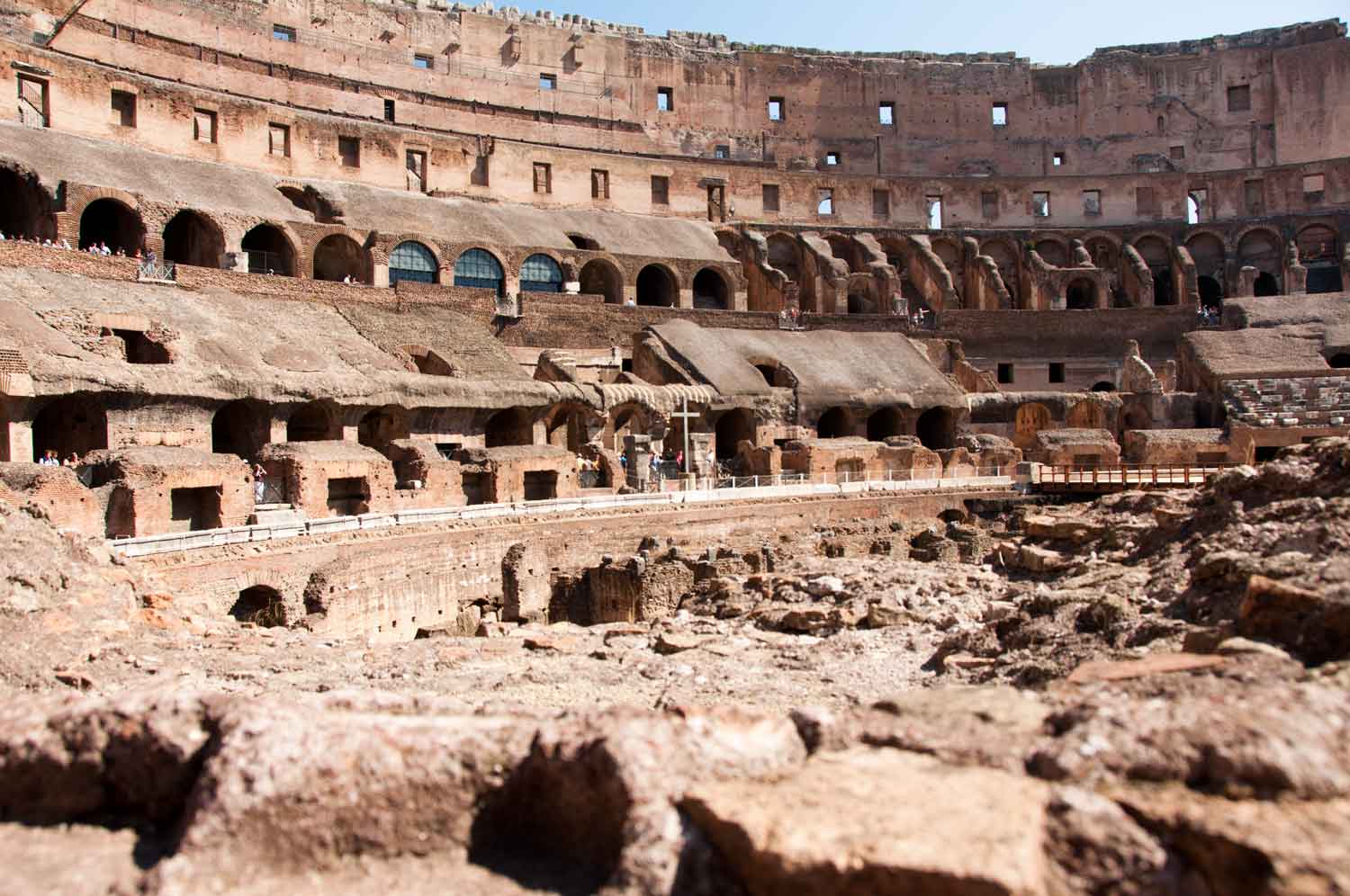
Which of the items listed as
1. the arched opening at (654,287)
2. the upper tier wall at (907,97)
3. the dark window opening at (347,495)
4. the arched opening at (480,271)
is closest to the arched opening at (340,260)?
the arched opening at (480,271)

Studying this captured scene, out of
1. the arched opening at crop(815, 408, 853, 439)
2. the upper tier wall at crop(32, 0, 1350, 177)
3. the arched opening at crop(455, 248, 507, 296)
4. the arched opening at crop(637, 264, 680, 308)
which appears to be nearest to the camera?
the arched opening at crop(815, 408, 853, 439)

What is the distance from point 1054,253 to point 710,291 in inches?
755

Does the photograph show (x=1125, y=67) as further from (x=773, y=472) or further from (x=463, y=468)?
(x=463, y=468)

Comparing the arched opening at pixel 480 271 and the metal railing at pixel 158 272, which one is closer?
the metal railing at pixel 158 272

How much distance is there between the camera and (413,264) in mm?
40656

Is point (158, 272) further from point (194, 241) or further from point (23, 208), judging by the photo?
point (194, 241)

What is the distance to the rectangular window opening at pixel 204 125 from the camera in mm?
40875

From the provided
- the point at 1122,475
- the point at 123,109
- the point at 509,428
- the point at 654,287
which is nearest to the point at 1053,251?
the point at 654,287

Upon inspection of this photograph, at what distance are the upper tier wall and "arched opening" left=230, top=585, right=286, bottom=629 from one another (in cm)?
3899

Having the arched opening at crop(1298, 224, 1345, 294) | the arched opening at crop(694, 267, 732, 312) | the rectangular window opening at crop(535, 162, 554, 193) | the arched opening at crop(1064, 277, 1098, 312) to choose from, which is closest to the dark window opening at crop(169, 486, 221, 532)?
the arched opening at crop(694, 267, 732, 312)

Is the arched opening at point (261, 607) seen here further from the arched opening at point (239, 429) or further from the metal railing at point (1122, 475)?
the metal railing at point (1122, 475)

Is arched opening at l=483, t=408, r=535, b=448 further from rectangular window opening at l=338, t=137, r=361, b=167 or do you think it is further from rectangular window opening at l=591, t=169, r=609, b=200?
rectangular window opening at l=591, t=169, r=609, b=200

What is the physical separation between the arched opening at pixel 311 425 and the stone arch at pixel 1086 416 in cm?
2619

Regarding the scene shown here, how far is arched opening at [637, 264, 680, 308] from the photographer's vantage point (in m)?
48.1
